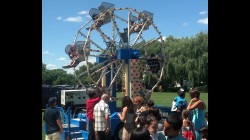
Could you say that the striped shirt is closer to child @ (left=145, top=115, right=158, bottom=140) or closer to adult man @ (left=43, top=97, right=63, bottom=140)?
adult man @ (left=43, top=97, right=63, bottom=140)

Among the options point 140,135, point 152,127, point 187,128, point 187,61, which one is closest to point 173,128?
point 140,135

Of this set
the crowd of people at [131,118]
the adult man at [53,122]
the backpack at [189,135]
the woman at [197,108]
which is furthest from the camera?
the woman at [197,108]

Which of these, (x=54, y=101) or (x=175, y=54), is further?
(x=175, y=54)

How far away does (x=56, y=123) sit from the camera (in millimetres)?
6402

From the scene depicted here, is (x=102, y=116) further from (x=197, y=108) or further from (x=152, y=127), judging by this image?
(x=152, y=127)

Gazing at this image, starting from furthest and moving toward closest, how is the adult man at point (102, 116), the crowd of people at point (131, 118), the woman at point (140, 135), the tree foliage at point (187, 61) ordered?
the tree foliage at point (187, 61)
the adult man at point (102, 116)
the crowd of people at point (131, 118)
the woman at point (140, 135)

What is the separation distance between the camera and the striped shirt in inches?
277

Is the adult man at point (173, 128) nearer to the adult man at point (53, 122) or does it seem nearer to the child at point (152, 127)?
the child at point (152, 127)

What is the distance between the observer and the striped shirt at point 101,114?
7039mm

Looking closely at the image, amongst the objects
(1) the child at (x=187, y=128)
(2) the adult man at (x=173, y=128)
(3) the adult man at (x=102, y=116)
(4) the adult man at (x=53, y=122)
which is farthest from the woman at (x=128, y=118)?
(2) the adult man at (x=173, y=128)
